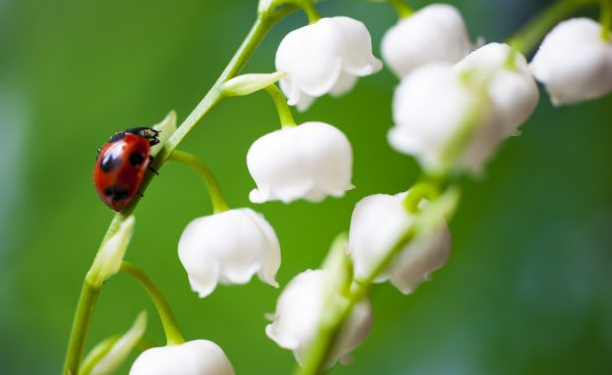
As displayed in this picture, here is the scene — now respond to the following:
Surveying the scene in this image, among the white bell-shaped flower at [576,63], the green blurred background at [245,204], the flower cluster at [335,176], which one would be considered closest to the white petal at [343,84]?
the flower cluster at [335,176]

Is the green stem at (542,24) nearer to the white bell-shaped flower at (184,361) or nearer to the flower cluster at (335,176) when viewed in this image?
the flower cluster at (335,176)

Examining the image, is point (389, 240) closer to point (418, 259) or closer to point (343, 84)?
point (418, 259)

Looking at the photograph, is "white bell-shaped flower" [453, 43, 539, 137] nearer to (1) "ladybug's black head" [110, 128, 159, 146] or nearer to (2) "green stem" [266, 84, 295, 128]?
(2) "green stem" [266, 84, 295, 128]

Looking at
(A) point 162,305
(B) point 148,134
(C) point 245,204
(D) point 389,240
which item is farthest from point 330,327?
(C) point 245,204

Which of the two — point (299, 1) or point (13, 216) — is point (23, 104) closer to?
point (13, 216)

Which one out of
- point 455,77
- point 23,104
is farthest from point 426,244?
point 23,104

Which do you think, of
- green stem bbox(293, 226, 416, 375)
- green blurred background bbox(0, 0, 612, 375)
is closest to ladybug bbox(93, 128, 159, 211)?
green stem bbox(293, 226, 416, 375)
